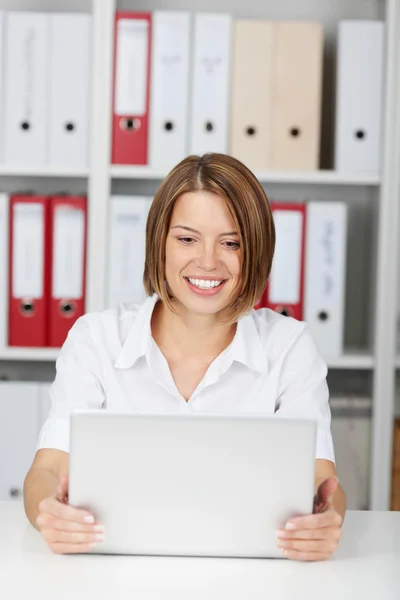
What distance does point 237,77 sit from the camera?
2363mm

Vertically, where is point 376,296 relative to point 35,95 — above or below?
below

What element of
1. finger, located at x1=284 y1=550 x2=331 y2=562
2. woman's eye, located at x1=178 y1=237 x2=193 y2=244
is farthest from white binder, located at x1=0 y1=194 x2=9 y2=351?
finger, located at x1=284 y1=550 x2=331 y2=562

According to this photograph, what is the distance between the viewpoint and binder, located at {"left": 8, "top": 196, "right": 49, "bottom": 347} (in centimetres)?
240

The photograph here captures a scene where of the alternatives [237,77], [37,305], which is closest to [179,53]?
[237,77]

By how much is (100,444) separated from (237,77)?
142 centimetres

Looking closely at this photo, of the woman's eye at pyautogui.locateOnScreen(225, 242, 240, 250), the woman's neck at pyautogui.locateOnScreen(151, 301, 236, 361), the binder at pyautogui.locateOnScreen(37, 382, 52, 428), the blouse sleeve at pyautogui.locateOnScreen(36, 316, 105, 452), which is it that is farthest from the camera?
the binder at pyautogui.locateOnScreen(37, 382, 52, 428)

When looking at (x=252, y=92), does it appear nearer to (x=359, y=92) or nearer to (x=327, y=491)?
(x=359, y=92)

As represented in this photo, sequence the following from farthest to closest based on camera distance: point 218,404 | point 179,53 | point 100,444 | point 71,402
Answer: point 179,53
point 218,404
point 71,402
point 100,444

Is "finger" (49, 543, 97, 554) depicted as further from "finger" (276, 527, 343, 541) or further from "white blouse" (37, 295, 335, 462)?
"white blouse" (37, 295, 335, 462)

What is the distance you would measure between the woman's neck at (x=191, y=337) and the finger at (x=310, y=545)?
56 cm

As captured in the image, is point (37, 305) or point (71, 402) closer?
point (71, 402)

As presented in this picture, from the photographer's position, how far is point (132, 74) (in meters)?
2.37

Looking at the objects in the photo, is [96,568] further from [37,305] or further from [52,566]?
[37,305]

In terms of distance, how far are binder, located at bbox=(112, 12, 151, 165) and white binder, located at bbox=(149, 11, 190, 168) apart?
19 mm
